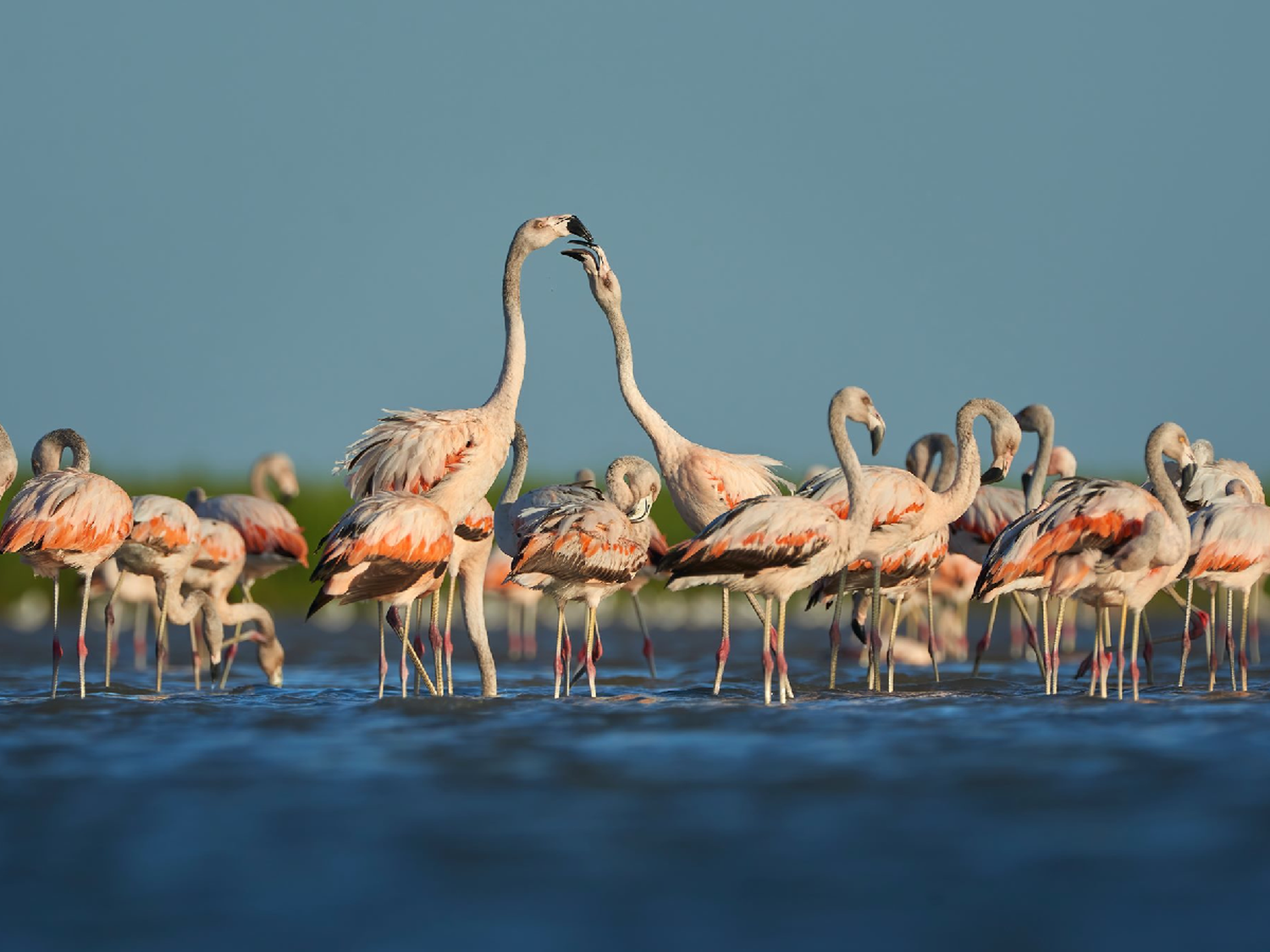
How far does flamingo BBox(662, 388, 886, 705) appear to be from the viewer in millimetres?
8234

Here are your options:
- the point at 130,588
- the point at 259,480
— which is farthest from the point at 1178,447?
the point at 259,480

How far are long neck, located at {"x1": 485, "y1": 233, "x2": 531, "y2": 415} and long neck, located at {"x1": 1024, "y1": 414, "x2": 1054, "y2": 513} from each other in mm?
3343

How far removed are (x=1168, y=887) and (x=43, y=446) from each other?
344 inches

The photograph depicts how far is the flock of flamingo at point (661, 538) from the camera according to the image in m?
8.38

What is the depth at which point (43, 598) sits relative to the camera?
19.6m

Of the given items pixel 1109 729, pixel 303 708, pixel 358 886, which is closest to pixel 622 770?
pixel 358 886

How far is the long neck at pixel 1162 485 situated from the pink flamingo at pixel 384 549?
145 inches

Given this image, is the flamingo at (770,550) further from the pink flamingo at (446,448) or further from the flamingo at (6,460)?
the flamingo at (6,460)

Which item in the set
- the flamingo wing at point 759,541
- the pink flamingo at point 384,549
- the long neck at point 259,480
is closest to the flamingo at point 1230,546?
the flamingo wing at point 759,541

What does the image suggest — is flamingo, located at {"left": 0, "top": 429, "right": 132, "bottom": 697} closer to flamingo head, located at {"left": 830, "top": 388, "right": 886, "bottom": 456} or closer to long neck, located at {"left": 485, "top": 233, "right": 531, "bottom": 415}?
A: long neck, located at {"left": 485, "top": 233, "right": 531, "bottom": 415}

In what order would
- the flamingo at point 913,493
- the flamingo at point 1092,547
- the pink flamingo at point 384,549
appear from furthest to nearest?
the flamingo at point 913,493 → the flamingo at point 1092,547 → the pink flamingo at point 384,549

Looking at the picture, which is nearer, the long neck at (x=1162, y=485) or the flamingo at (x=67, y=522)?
the long neck at (x=1162, y=485)

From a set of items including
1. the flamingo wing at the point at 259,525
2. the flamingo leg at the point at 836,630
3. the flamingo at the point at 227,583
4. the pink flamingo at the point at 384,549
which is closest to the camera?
the pink flamingo at the point at 384,549

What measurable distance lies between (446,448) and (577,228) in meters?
1.85
